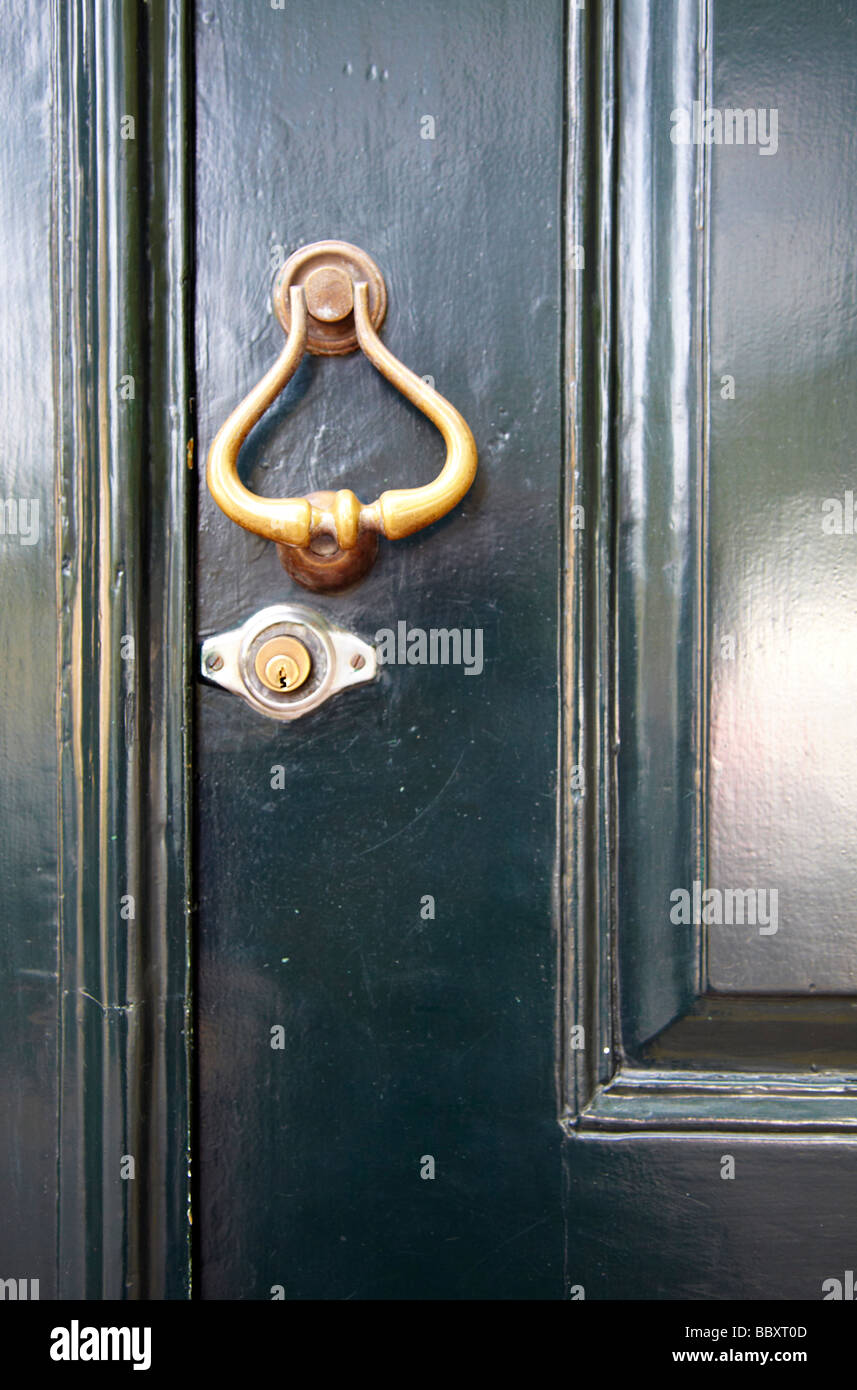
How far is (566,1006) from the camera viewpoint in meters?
0.42

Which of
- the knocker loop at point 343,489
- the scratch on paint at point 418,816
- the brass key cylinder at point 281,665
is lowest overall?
the scratch on paint at point 418,816

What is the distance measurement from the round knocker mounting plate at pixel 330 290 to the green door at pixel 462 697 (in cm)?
1

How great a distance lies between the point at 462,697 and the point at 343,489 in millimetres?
118

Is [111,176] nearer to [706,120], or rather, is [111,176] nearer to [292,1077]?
[706,120]

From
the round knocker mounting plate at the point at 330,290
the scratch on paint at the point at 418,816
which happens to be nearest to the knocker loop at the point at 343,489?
the round knocker mounting plate at the point at 330,290

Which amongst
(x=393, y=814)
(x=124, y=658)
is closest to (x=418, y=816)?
(x=393, y=814)

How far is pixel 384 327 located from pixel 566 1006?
13.9 inches

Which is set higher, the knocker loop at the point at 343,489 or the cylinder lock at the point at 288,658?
the knocker loop at the point at 343,489

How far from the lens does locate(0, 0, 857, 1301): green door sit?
408mm

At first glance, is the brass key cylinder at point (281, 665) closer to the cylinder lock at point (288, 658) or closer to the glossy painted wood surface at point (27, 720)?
the cylinder lock at point (288, 658)

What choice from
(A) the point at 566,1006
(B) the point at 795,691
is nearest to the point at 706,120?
(B) the point at 795,691

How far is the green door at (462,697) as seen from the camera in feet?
1.34

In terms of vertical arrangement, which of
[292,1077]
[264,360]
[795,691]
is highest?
[264,360]

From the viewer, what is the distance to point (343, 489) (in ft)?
1.31
